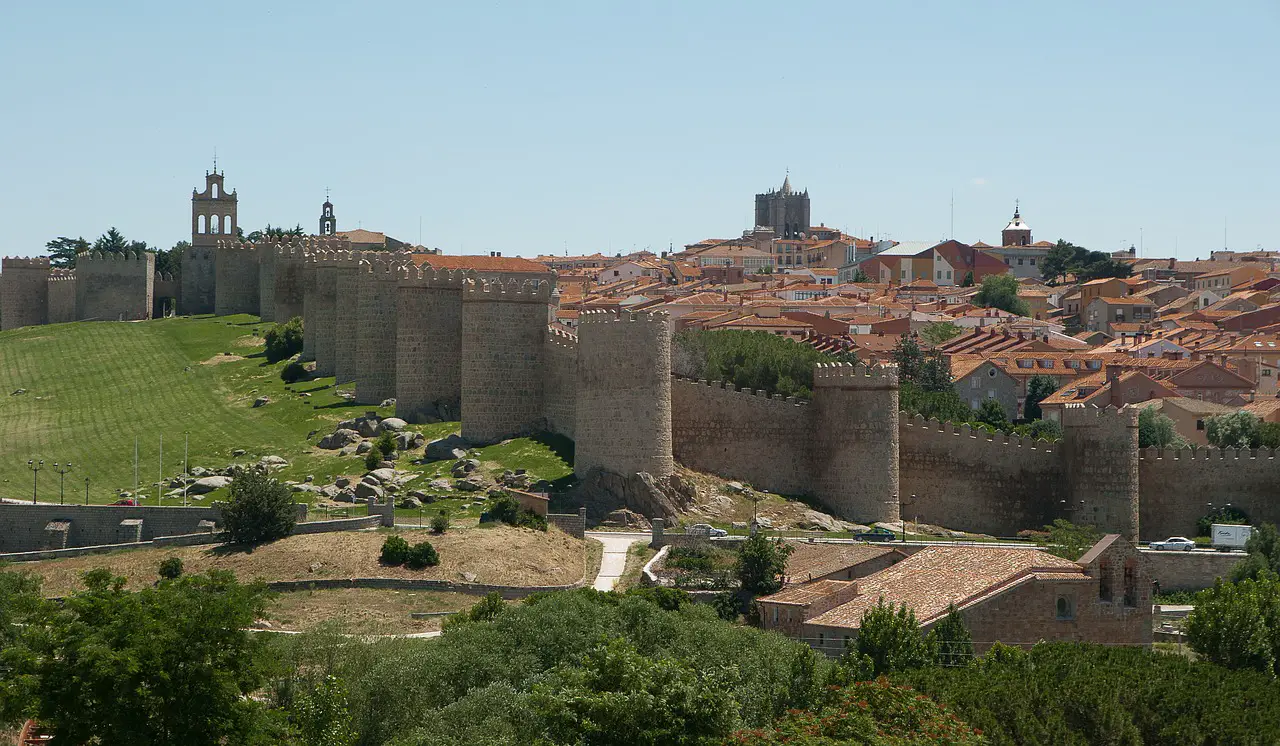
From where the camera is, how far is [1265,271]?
13750 cm

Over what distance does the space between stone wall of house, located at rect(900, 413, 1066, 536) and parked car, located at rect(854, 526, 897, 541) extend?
350 centimetres

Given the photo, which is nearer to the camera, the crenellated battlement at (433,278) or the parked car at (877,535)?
the parked car at (877,535)

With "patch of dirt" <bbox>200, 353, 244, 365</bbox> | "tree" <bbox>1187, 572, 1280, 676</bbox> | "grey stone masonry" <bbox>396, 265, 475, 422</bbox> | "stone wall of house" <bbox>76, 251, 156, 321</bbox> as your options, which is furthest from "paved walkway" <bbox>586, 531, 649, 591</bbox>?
"stone wall of house" <bbox>76, 251, 156, 321</bbox>

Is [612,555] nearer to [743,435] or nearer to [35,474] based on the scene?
[743,435]

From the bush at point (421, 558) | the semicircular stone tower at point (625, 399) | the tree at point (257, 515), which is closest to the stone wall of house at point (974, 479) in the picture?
the semicircular stone tower at point (625, 399)

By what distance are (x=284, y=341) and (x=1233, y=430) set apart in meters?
31.1

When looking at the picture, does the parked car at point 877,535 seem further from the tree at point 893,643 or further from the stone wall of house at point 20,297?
the stone wall of house at point 20,297

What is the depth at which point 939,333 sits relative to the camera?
101m

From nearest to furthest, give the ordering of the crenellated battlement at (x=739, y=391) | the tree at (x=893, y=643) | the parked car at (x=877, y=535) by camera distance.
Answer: the tree at (x=893, y=643) < the parked car at (x=877, y=535) < the crenellated battlement at (x=739, y=391)

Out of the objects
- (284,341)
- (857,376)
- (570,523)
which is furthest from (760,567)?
(284,341)

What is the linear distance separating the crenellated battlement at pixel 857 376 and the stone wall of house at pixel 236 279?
3595 centimetres

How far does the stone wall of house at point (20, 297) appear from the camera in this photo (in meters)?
94.5

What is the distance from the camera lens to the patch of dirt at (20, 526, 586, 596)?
50.5 meters

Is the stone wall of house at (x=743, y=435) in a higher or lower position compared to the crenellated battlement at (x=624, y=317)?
lower
